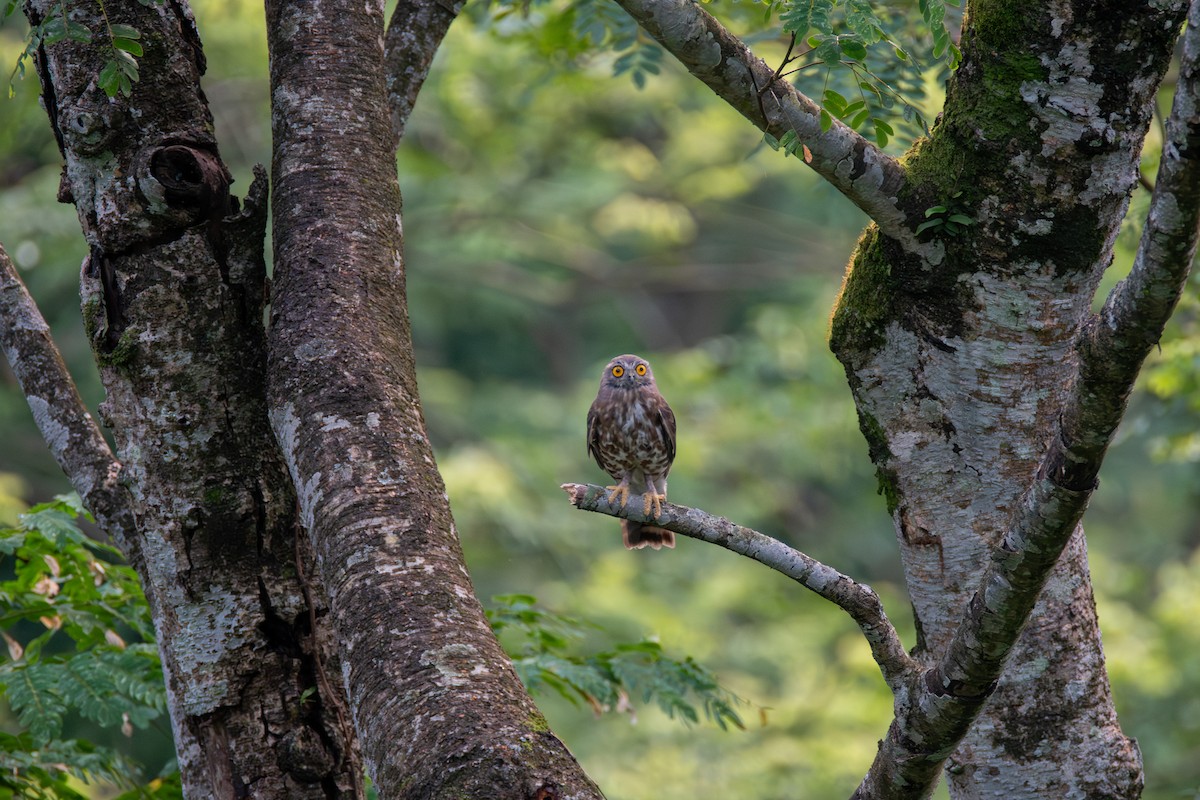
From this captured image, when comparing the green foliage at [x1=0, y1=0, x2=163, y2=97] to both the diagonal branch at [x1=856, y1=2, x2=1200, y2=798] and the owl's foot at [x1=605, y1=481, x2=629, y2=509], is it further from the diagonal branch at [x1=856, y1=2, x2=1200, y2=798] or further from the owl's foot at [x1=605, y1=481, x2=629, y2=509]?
the diagonal branch at [x1=856, y1=2, x2=1200, y2=798]

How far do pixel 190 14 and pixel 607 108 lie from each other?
14.4 m

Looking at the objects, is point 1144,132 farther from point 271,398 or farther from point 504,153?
point 504,153

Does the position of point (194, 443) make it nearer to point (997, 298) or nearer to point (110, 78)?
point (110, 78)

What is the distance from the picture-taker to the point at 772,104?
8.23 ft

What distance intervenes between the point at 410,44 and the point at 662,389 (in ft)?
33.0

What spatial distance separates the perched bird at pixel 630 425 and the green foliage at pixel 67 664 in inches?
90.8

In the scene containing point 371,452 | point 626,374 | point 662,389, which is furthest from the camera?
point 662,389

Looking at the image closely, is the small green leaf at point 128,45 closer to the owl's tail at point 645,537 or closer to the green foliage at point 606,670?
the green foliage at point 606,670

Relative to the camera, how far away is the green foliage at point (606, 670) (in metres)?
3.56

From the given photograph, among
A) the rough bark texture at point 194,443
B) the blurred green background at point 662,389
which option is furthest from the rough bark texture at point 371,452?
the blurred green background at point 662,389

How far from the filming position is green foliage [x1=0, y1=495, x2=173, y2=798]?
120 inches

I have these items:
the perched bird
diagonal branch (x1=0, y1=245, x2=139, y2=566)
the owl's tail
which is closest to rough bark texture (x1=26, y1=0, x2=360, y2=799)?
diagonal branch (x1=0, y1=245, x2=139, y2=566)

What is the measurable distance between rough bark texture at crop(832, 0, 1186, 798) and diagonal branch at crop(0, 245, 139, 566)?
1.99m

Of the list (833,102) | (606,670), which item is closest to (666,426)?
(606,670)
